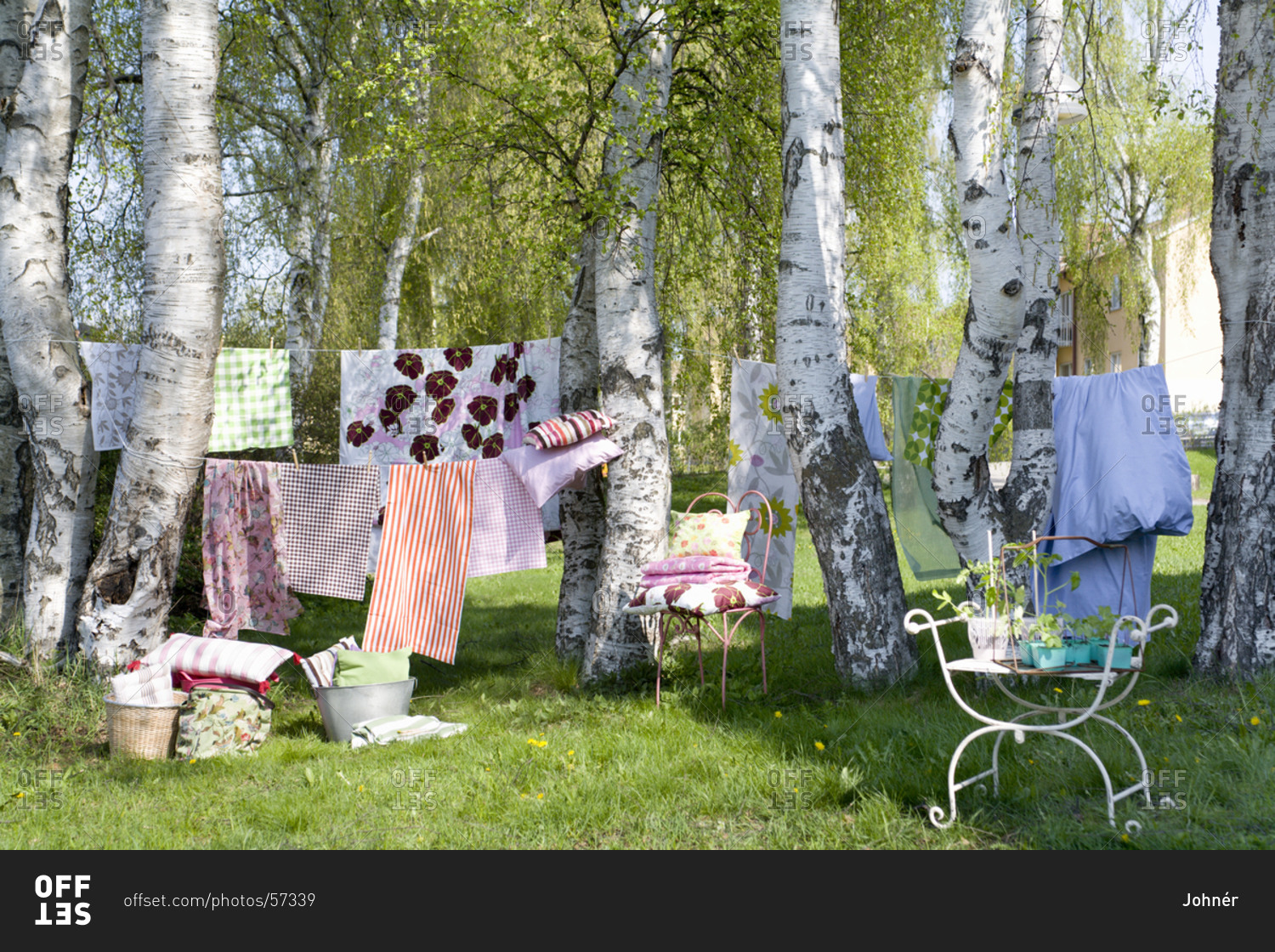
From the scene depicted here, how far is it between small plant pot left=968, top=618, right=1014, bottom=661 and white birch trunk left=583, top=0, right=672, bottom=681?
212cm

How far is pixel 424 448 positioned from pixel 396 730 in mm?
2328

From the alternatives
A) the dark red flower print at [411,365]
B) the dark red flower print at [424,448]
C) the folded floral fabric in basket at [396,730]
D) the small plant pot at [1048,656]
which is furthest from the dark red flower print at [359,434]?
the small plant pot at [1048,656]

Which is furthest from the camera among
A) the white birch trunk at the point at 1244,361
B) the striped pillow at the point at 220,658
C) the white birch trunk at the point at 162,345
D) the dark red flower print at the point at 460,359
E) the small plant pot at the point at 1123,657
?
the dark red flower print at the point at 460,359

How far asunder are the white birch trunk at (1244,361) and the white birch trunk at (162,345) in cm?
475

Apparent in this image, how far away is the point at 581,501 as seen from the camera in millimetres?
5457

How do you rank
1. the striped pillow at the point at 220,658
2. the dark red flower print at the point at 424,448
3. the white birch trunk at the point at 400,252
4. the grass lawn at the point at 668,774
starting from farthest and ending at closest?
the white birch trunk at the point at 400,252, the dark red flower print at the point at 424,448, the striped pillow at the point at 220,658, the grass lawn at the point at 668,774

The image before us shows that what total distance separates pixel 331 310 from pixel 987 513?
10.5 metres

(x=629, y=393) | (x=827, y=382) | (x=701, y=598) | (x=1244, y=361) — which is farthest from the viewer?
(x=629, y=393)

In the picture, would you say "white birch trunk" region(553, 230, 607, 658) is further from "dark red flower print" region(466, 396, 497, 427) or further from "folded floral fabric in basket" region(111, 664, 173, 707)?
"folded floral fabric in basket" region(111, 664, 173, 707)

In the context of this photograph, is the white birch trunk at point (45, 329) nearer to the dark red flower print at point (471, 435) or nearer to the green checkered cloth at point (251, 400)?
the green checkered cloth at point (251, 400)

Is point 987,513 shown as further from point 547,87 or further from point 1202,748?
point 547,87

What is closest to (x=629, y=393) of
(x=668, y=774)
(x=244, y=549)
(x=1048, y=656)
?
Answer: (x=668, y=774)

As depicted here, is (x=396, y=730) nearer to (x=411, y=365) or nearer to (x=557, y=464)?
(x=557, y=464)

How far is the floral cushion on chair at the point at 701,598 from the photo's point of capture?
4.12m
